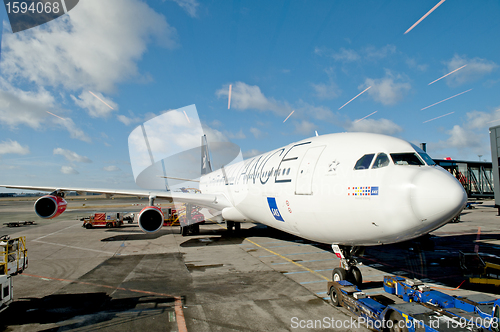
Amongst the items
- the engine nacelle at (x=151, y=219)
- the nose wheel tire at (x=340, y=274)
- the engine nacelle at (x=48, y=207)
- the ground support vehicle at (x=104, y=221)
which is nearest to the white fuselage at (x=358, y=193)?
the nose wheel tire at (x=340, y=274)

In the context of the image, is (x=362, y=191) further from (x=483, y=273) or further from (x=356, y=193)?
(x=483, y=273)

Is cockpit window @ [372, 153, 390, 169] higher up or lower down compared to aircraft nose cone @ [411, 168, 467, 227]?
higher up

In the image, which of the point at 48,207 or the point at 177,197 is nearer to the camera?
the point at 48,207

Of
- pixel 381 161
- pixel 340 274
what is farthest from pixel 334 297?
Result: pixel 381 161

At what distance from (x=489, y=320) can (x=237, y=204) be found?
10.8 metres

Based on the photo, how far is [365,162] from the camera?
687cm

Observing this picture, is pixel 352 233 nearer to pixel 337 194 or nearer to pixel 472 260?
pixel 337 194

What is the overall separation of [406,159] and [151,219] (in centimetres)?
1206

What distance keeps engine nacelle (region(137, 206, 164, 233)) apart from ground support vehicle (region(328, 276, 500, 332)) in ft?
30.8

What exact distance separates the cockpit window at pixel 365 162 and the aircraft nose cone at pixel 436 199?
1.17m

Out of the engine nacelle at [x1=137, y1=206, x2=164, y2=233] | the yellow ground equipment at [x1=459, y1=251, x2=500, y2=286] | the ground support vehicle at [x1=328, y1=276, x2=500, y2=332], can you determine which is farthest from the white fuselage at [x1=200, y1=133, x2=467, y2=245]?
the engine nacelle at [x1=137, y1=206, x2=164, y2=233]

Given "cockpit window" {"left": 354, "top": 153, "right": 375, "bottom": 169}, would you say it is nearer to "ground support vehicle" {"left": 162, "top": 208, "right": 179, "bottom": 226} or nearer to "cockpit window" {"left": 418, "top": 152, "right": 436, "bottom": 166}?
"cockpit window" {"left": 418, "top": 152, "right": 436, "bottom": 166}

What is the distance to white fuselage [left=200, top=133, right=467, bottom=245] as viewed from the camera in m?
5.71

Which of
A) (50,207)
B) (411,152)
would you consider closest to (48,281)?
(50,207)
